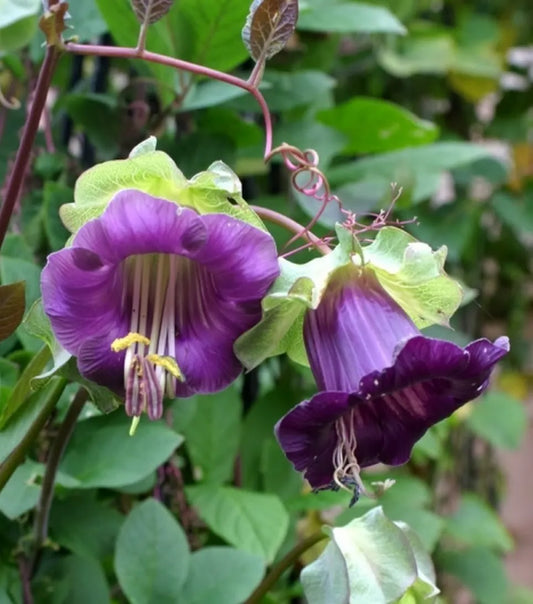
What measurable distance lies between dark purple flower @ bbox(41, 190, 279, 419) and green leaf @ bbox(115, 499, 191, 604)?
151mm

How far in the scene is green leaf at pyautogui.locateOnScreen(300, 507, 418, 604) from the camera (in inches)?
14.2

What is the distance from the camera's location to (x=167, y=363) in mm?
327

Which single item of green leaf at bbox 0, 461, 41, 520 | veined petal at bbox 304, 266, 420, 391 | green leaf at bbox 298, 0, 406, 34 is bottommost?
green leaf at bbox 0, 461, 41, 520

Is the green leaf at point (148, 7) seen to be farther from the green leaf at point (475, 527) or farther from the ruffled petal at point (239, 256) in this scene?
the green leaf at point (475, 527)

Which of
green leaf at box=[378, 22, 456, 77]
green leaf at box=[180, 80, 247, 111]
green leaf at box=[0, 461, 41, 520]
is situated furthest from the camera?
green leaf at box=[378, 22, 456, 77]

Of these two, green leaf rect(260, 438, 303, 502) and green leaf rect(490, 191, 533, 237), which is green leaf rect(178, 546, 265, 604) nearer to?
green leaf rect(260, 438, 303, 502)

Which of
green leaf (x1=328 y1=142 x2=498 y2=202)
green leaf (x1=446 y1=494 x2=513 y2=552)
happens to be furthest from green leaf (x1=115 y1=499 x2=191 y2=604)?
green leaf (x1=446 y1=494 x2=513 y2=552)

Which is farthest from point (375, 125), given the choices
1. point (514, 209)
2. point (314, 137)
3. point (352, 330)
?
point (514, 209)

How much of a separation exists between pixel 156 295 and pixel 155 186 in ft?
0.14

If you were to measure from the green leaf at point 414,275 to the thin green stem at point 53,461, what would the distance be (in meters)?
0.14

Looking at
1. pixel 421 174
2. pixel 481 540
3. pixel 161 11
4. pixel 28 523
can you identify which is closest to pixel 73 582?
pixel 28 523

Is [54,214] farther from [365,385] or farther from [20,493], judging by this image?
[365,385]

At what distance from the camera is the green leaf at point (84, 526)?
492 millimetres

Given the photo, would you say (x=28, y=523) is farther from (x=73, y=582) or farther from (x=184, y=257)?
(x=184, y=257)
